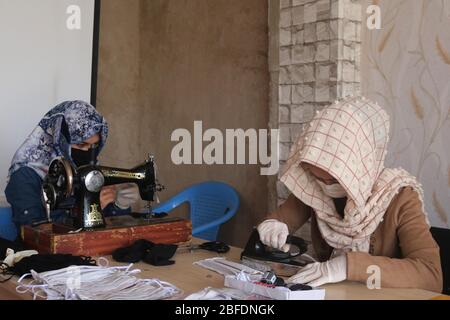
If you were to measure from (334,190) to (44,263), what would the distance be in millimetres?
997

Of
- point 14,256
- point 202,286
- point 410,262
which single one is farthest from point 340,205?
point 14,256

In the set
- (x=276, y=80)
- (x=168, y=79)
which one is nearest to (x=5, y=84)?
(x=168, y=79)

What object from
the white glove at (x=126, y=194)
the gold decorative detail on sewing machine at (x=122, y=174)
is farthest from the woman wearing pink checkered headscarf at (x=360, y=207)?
the white glove at (x=126, y=194)

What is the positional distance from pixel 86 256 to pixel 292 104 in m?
1.47

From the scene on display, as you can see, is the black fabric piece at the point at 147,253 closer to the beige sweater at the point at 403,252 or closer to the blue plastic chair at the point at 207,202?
the beige sweater at the point at 403,252

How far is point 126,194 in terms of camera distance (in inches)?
104

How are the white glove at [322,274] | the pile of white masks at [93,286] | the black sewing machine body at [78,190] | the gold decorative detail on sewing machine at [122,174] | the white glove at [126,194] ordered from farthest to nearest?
the white glove at [126,194]
the gold decorative detail on sewing machine at [122,174]
the black sewing machine body at [78,190]
the white glove at [322,274]
the pile of white masks at [93,286]

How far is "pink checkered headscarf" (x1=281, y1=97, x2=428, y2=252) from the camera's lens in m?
1.89

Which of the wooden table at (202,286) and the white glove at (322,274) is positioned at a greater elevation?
the white glove at (322,274)

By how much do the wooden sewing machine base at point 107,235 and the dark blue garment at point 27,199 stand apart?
0.28 m

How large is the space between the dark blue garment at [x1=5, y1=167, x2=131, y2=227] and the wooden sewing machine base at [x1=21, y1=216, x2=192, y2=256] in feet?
0.91

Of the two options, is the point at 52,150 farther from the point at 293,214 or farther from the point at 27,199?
the point at 293,214

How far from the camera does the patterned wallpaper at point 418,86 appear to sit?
2535 millimetres
